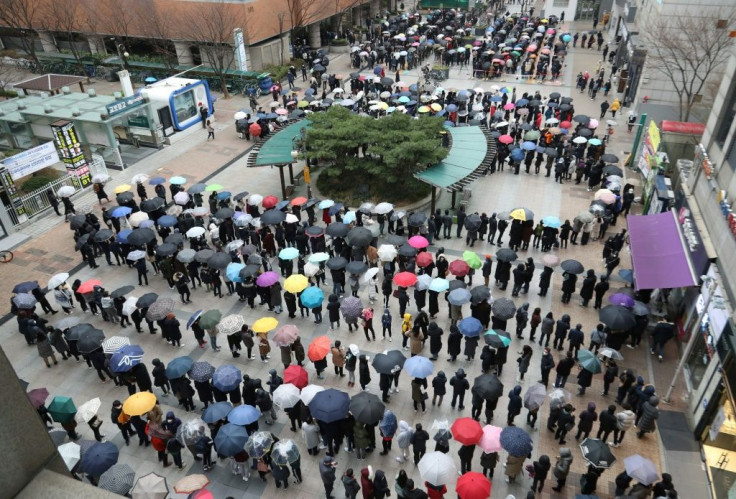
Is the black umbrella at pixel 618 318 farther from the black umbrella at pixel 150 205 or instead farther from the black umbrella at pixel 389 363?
the black umbrella at pixel 150 205

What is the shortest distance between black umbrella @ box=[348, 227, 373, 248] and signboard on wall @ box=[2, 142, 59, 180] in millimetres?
13960

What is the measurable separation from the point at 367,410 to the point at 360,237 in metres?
6.99

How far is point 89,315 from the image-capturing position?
1616 centimetres

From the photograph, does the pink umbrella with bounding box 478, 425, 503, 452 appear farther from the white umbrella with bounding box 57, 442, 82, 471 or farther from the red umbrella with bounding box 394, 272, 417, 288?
the white umbrella with bounding box 57, 442, 82, 471

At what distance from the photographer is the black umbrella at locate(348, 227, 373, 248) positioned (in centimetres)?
1642

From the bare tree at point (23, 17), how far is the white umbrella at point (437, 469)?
42.5m

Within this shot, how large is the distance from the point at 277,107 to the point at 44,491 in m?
27.6

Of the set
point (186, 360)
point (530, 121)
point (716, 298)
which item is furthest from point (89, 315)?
point (530, 121)

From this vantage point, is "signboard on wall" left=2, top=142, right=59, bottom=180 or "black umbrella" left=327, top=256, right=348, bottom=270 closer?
"black umbrella" left=327, top=256, right=348, bottom=270

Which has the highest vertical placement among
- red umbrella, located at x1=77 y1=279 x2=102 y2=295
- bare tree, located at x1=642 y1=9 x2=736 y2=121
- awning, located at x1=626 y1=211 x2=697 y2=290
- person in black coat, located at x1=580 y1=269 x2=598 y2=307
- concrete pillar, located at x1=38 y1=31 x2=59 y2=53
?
bare tree, located at x1=642 y1=9 x2=736 y2=121

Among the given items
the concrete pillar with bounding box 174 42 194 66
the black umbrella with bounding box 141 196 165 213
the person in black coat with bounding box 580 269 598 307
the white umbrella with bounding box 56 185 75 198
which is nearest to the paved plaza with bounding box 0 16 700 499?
the person in black coat with bounding box 580 269 598 307

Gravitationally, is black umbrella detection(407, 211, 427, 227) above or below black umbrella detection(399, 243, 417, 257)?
above

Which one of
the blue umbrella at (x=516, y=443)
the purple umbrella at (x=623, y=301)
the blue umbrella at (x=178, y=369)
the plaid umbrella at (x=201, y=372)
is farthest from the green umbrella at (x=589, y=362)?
the blue umbrella at (x=178, y=369)

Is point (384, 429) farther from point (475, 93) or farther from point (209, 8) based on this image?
point (209, 8)
